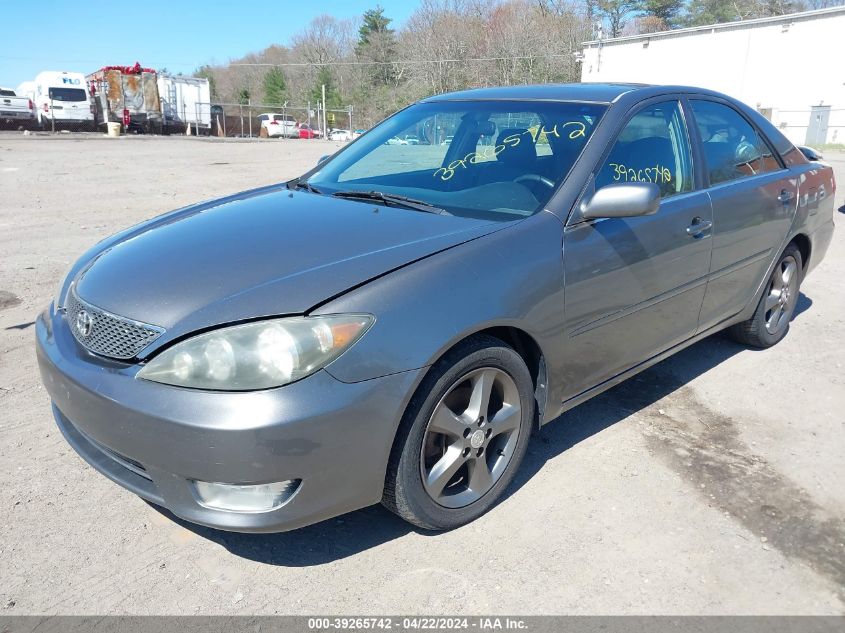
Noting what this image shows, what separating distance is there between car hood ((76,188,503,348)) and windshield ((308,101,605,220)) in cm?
29

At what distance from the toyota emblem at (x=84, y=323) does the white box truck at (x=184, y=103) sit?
1441 inches

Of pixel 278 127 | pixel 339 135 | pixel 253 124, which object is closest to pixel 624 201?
pixel 339 135

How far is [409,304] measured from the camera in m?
2.37

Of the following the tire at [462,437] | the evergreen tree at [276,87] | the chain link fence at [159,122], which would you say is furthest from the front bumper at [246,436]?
the evergreen tree at [276,87]

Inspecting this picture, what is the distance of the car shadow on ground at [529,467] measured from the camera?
2.62 m

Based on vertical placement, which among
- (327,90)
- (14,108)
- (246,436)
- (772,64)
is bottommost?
(246,436)

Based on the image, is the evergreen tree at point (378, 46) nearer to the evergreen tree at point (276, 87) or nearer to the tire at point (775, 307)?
the evergreen tree at point (276, 87)

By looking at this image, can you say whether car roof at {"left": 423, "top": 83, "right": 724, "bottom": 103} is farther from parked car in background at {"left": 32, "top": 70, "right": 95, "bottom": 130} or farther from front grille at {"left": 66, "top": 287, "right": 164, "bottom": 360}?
parked car in background at {"left": 32, "top": 70, "right": 95, "bottom": 130}

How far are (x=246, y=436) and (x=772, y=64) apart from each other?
45447 mm

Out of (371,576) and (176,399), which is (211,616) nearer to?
(371,576)

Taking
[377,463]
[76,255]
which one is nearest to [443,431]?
[377,463]

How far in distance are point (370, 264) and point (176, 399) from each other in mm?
789

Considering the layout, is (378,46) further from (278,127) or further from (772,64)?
(772,64)

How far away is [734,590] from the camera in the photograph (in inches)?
96.7
